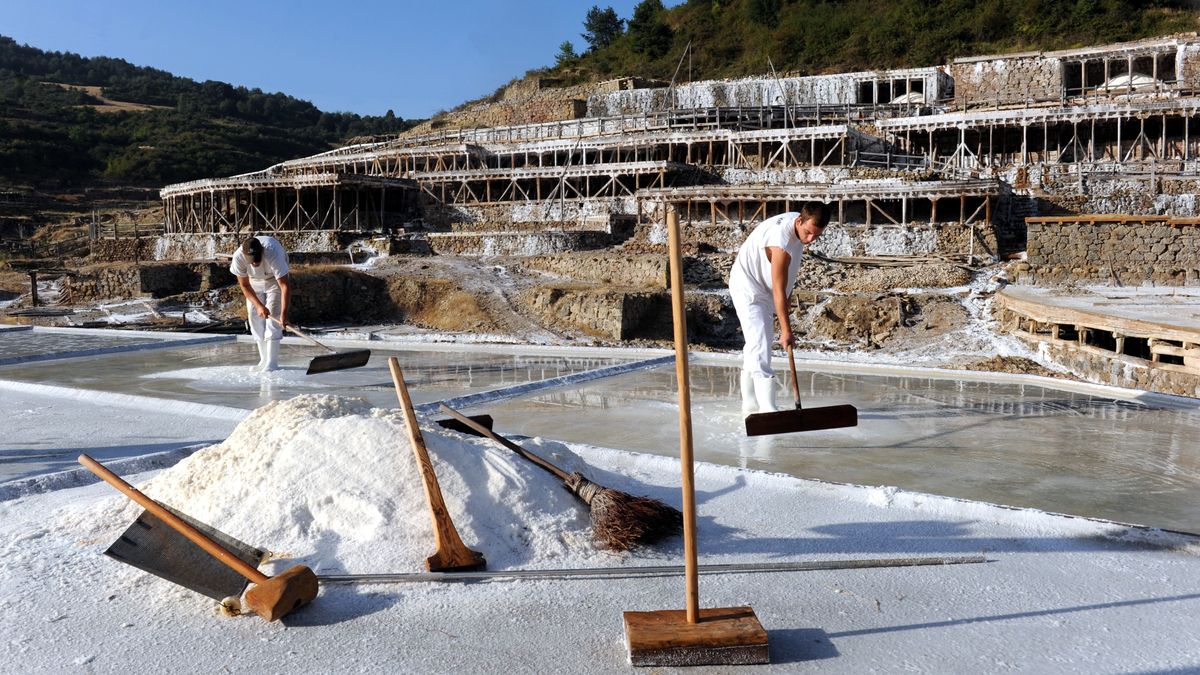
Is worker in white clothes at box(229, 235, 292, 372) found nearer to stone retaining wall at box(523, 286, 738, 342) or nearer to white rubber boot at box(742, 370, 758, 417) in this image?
white rubber boot at box(742, 370, 758, 417)

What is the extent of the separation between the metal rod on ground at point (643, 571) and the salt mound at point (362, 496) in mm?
84

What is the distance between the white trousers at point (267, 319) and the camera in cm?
873

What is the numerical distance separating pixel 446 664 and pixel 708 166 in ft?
116

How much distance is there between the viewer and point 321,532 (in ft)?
11.0

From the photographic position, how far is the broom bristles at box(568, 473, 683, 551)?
3449 millimetres

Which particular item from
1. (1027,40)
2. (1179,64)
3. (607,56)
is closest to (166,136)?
(607,56)

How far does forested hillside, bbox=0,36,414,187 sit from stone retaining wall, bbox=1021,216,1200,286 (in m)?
52.8

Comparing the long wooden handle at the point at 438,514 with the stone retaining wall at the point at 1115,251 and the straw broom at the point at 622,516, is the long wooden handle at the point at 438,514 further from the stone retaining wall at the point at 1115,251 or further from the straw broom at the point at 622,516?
the stone retaining wall at the point at 1115,251

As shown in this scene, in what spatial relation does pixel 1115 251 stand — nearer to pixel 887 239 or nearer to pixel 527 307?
pixel 887 239

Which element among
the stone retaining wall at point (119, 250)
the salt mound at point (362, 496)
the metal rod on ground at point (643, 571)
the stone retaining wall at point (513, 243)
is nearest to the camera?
the metal rod on ground at point (643, 571)

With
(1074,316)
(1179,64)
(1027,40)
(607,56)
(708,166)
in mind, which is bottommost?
(1074,316)

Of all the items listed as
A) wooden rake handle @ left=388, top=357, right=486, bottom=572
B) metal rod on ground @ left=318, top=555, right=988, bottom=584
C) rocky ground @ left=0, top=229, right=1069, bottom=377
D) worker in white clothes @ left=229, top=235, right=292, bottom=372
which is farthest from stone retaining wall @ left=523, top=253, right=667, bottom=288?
wooden rake handle @ left=388, top=357, right=486, bottom=572

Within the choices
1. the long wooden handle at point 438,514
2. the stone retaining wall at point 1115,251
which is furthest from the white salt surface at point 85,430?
the stone retaining wall at point 1115,251

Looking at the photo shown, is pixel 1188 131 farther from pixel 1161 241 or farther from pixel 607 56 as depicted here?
pixel 607 56
